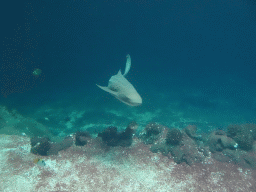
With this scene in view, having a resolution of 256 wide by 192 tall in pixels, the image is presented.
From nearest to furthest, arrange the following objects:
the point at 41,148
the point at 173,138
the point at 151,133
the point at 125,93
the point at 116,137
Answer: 1. the point at 125,93
2. the point at 41,148
3. the point at 173,138
4. the point at 116,137
5. the point at 151,133

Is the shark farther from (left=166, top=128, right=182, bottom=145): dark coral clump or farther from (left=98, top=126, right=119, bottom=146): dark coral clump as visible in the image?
(left=166, top=128, right=182, bottom=145): dark coral clump

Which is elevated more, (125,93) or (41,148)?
(125,93)

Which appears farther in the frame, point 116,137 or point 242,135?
point 116,137

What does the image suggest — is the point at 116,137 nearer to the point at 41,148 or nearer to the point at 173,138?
the point at 173,138

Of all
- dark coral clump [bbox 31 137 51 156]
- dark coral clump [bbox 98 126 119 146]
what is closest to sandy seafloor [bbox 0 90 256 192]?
dark coral clump [bbox 31 137 51 156]

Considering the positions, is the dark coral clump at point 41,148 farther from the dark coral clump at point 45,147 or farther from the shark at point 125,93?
the shark at point 125,93

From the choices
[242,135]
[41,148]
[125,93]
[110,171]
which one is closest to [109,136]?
[110,171]

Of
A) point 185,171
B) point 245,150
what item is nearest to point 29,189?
point 185,171

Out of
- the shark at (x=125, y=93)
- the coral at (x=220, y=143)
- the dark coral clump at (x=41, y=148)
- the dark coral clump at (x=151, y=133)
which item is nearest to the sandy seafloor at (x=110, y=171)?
the dark coral clump at (x=41, y=148)

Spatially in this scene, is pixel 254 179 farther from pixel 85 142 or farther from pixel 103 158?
pixel 85 142

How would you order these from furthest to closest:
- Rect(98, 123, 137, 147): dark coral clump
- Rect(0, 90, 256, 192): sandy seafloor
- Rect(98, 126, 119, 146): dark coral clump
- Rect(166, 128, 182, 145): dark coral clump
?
Rect(98, 126, 119, 146): dark coral clump, Rect(98, 123, 137, 147): dark coral clump, Rect(166, 128, 182, 145): dark coral clump, Rect(0, 90, 256, 192): sandy seafloor

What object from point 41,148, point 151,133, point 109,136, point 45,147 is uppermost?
point 151,133

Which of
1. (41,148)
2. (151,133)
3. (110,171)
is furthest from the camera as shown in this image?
(151,133)

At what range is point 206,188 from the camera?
20.9 ft
